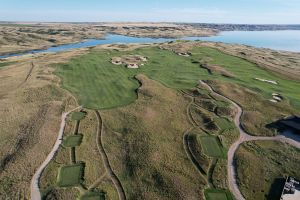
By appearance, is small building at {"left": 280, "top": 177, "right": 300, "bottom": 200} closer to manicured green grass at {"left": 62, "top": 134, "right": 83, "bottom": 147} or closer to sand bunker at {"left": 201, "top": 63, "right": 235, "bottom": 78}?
manicured green grass at {"left": 62, "top": 134, "right": 83, "bottom": 147}

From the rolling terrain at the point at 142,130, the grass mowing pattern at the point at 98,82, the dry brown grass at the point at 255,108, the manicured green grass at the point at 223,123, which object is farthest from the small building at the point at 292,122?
the grass mowing pattern at the point at 98,82

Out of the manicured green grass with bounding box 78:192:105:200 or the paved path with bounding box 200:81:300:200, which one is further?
the paved path with bounding box 200:81:300:200

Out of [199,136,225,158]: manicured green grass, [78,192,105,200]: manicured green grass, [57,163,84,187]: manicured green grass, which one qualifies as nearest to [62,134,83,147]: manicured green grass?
[57,163,84,187]: manicured green grass

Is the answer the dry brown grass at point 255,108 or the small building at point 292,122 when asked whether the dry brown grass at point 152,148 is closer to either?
the dry brown grass at point 255,108

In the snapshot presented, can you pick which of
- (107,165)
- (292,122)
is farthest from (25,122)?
(292,122)

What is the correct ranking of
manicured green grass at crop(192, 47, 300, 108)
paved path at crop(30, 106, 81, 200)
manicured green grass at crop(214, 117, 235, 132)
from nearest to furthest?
paved path at crop(30, 106, 81, 200) → manicured green grass at crop(214, 117, 235, 132) → manicured green grass at crop(192, 47, 300, 108)

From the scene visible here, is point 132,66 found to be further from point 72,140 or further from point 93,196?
point 93,196
